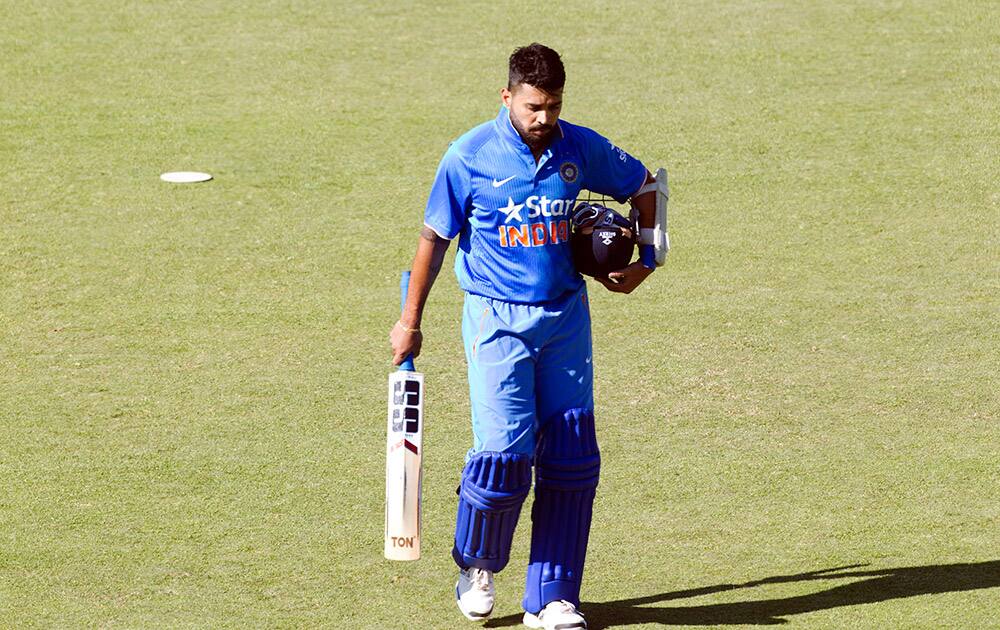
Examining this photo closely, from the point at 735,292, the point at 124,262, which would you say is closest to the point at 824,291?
the point at 735,292

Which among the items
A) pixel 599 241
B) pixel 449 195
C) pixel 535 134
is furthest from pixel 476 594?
pixel 535 134

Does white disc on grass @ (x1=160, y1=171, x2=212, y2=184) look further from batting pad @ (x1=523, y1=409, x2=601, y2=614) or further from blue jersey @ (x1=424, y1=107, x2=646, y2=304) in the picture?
batting pad @ (x1=523, y1=409, x2=601, y2=614)

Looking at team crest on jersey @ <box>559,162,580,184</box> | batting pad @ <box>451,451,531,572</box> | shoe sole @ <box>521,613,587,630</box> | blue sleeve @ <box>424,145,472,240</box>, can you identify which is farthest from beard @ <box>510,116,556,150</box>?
shoe sole @ <box>521,613,587,630</box>

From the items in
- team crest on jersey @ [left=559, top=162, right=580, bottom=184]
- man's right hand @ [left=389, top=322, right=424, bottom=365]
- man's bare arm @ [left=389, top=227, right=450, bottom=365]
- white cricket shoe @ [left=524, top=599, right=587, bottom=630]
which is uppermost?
team crest on jersey @ [left=559, top=162, right=580, bottom=184]

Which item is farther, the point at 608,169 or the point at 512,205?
the point at 608,169

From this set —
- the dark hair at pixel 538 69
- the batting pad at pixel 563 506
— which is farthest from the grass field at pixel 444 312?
the dark hair at pixel 538 69

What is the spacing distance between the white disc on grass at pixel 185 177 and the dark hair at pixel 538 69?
648 cm

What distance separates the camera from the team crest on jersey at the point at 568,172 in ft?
20.5

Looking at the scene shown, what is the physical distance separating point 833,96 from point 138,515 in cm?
794

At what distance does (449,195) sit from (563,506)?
134 centimetres

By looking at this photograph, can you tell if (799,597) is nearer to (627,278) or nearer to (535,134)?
(627,278)

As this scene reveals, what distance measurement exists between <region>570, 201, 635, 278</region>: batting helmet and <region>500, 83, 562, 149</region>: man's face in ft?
1.25

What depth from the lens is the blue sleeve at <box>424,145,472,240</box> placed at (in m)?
6.23

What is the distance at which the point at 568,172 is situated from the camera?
6.26 m
